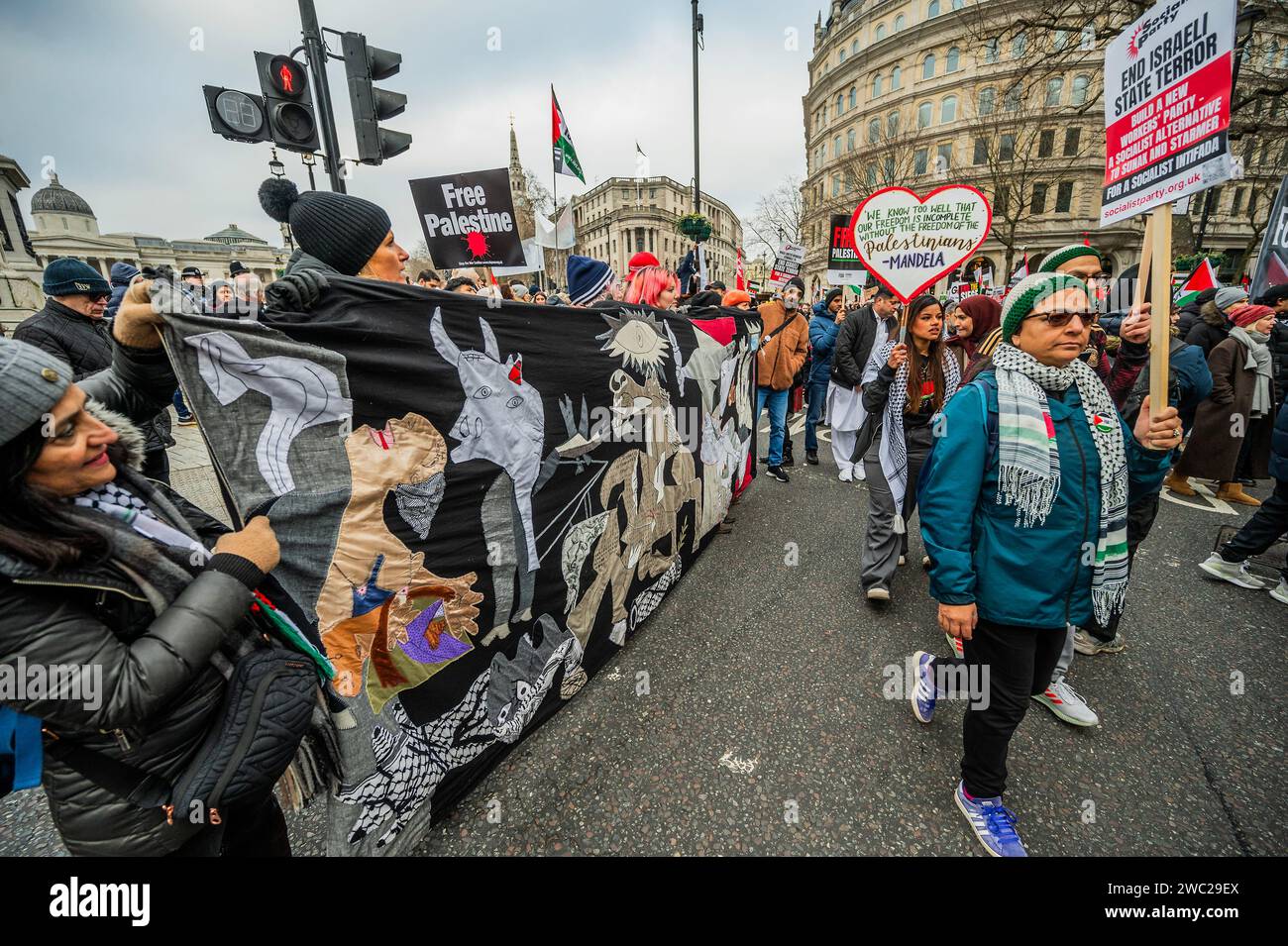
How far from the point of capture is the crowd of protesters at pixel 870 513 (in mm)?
989

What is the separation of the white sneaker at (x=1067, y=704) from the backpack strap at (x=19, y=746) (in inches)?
135

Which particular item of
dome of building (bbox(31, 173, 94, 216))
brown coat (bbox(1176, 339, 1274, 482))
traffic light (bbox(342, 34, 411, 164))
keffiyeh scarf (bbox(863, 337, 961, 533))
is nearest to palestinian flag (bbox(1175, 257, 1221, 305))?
brown coat (bbox(1176, 339, 1274, 482))

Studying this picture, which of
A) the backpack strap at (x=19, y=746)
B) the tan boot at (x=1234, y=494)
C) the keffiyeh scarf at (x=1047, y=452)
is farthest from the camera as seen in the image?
the tan boot at (x=1234, y=494)

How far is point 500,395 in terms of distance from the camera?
7.02 feet

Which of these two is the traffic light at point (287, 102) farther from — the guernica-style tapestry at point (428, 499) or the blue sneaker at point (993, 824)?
the blue sneaker at point (993, 824)

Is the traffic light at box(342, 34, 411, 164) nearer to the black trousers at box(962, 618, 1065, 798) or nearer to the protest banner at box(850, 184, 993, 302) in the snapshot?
the protest banner at box(850, 184, 993, 302)

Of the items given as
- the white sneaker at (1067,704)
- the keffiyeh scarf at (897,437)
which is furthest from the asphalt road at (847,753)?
the keffiyeh scarf at (897,437)

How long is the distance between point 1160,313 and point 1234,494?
5579 mm

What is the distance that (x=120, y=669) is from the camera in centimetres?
98

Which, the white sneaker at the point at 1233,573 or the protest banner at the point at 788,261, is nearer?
the white sneaker at the point at 1233,573

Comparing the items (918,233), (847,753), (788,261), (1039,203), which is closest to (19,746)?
(847,753)

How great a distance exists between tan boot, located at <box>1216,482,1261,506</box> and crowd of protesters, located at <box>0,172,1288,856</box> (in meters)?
2.52

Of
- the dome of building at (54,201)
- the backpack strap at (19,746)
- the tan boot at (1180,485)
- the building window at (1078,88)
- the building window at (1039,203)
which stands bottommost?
the tan boot at (1180,485)

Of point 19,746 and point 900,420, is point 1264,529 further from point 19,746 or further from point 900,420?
point 19,746
